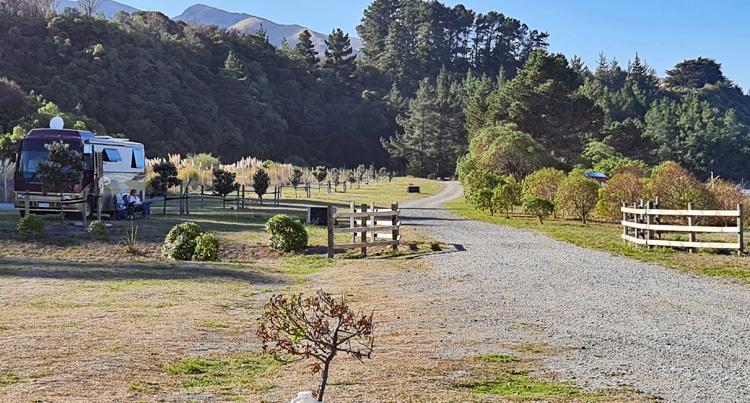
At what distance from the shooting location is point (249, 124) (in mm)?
78750

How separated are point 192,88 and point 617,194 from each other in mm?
55307

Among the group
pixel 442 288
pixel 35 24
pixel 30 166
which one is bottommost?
pixel 442 288

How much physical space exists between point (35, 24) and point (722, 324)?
231ft

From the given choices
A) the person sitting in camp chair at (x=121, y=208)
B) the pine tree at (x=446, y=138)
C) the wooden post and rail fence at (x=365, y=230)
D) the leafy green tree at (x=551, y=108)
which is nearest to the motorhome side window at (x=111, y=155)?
the person sitting in camp chair at (x=121, y=208)

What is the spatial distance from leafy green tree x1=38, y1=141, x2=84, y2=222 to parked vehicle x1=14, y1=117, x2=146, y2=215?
1.55 ft

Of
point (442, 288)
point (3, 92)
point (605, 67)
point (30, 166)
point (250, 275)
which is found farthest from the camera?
point (605, 67)

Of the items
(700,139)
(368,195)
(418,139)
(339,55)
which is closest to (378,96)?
(339,55)

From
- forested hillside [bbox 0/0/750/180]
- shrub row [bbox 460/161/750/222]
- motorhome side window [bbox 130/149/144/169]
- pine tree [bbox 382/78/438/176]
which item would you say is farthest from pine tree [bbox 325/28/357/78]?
motorhome side window [bbox 130/149/144/169]

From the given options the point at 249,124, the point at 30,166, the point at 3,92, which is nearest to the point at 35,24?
the point at 249,124

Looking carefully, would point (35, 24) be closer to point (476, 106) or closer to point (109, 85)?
point (109, 85)

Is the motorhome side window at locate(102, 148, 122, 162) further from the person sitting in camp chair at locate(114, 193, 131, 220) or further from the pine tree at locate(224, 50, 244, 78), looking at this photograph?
the pine tree at locate(224, 50, 244, 78)

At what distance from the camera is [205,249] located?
1594 cm

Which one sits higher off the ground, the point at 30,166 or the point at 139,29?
the point at 139,29

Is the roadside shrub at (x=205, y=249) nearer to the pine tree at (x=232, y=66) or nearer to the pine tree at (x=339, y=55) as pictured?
the pine tree at (x=232, y=66)
